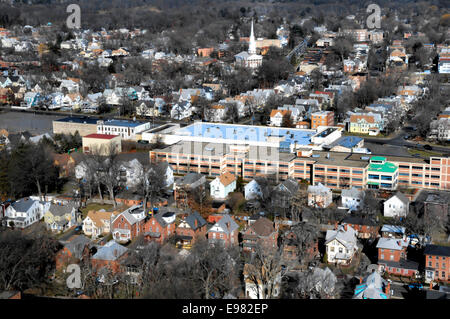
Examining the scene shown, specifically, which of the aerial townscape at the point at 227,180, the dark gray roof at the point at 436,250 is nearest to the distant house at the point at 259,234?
the aerial townscape at the point at 227,180

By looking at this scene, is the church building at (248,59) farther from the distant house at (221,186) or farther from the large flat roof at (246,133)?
the distant house at (221,186)

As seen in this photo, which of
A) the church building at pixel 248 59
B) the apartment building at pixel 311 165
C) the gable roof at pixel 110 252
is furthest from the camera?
the church building at pixel 248 59

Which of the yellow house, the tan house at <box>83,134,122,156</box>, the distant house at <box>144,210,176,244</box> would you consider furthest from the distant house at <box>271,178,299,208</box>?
the yellow house

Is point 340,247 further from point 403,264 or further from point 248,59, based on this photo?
point 248,59

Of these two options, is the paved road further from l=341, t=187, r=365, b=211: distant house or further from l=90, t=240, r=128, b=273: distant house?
l=90, t=240, r=128, b=273: distant house
